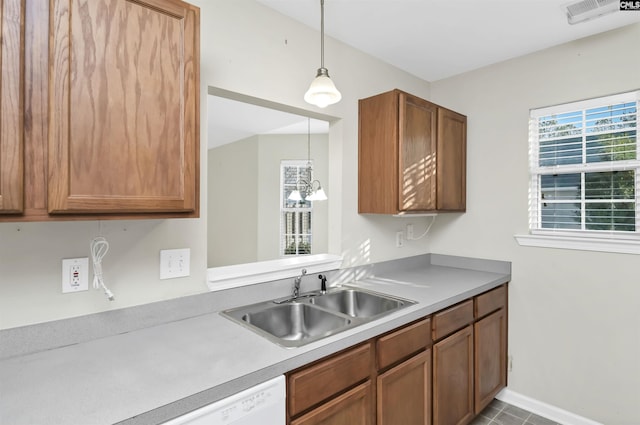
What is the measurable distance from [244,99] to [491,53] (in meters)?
1.87

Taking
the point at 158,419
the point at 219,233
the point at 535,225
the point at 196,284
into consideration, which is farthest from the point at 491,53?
the point at 219,233

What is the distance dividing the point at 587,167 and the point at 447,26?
4.37 ft

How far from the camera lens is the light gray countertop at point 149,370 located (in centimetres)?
92

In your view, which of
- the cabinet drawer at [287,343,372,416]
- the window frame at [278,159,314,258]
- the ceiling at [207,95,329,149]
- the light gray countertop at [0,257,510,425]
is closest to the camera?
the light gray countertop at [0,257,510,425]

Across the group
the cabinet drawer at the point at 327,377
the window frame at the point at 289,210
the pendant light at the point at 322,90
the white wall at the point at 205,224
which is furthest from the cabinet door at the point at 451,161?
the window frame at the point at 289,210

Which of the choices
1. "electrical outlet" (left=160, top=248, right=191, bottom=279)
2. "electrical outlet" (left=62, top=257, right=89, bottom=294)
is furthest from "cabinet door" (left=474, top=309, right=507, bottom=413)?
"electrical outlet" (left=62, top=257, right=89, bottom=294)

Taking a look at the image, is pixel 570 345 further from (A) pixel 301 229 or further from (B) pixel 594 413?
(A) pixel 301 229

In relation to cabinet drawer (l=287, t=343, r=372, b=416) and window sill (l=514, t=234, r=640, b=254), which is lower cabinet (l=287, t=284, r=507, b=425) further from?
window sill (l=514, t=234, r=640, b=254)

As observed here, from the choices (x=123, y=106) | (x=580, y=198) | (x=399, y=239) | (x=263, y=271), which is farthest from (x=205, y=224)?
(x=580, y=198)

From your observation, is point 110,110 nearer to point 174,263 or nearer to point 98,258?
point 98,258

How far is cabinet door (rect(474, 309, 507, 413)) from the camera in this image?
7.47ft

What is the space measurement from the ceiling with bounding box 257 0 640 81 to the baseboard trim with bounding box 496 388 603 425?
254 centimetres

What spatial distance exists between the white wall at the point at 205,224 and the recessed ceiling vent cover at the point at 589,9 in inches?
45.6

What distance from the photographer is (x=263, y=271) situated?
6.17 feet
